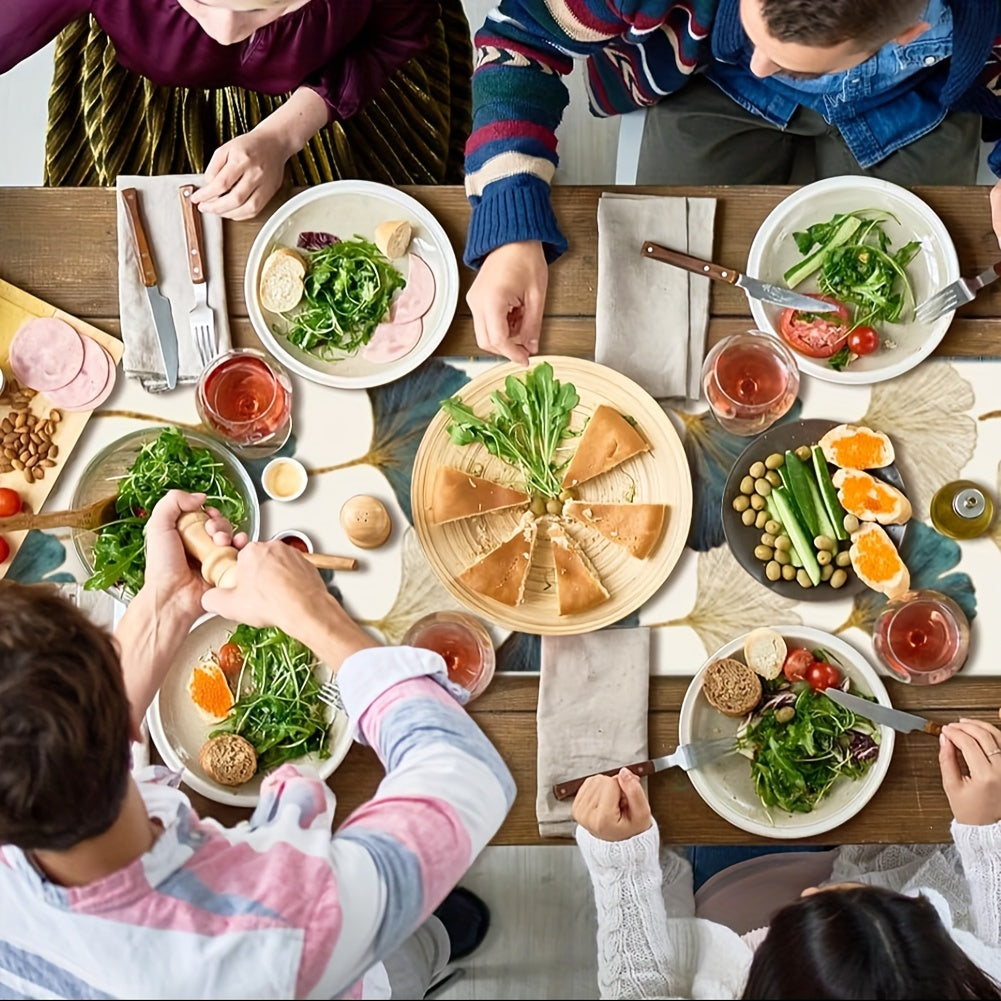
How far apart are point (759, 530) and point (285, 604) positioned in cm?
80

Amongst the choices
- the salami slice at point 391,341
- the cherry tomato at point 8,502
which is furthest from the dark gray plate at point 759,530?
the cherry tomato at point 8,502

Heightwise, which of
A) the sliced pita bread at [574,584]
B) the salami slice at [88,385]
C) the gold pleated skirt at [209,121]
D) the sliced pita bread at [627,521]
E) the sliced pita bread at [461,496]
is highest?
the gold pleated skirt at [209,121]

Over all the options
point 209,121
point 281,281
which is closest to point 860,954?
point 281,281

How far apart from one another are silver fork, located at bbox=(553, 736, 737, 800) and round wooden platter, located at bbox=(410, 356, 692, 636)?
0.79 ft

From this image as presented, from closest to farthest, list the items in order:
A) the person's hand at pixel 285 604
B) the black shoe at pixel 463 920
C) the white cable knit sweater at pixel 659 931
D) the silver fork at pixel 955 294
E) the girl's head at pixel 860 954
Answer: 1. the girl's head at pixel 860 954
2. the person's hand at pixel 285 604
3. the white cable knit sweater at pixel 659 931
4. the silver fork at pixel 955 294
5. the black shoe at pixel 463 920

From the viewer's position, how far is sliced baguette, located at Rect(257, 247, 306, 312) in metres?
1.64

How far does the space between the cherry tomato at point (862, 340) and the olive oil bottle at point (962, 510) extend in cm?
27

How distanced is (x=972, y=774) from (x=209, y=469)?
135cm

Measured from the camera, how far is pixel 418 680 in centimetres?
129

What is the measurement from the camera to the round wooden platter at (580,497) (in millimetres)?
1639

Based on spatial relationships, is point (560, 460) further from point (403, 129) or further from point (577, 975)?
point (577, 975)

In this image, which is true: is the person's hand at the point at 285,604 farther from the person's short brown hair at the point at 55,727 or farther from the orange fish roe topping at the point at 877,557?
the orange fish roe topping at the point at 877,557

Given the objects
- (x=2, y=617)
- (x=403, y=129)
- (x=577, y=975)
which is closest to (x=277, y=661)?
(x=2, y=617)

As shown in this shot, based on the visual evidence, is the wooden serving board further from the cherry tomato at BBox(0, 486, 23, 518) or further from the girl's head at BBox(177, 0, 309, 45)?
the girl's head at BBox(177, 0, 309, 45)
